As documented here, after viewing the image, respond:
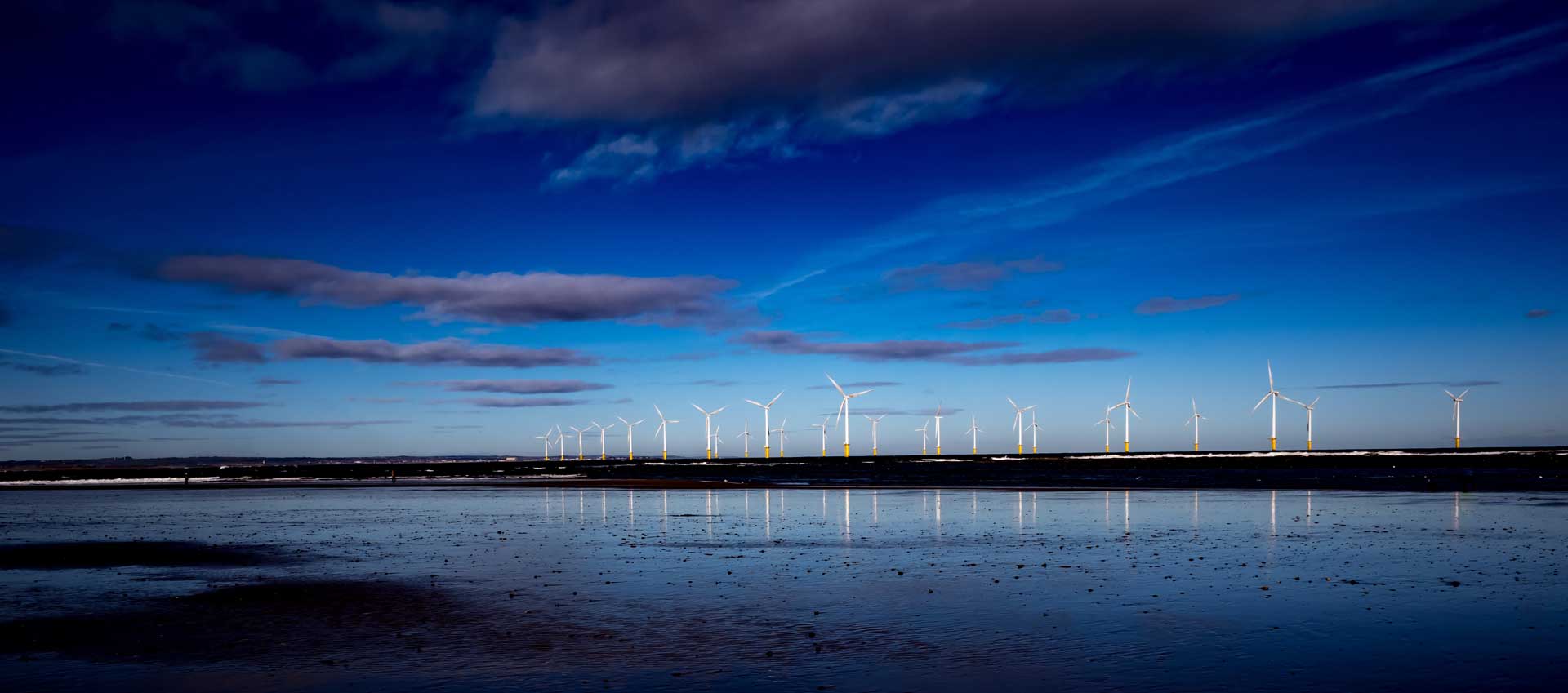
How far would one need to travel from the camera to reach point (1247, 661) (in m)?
16.1

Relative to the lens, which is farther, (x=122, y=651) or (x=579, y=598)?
(x=579, y=598)

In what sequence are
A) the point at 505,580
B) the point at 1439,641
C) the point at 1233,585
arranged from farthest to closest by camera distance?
the point at 505,580
the point at 1233,585
the point at 1439,641

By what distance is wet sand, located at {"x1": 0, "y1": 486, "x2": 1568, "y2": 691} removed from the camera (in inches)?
622

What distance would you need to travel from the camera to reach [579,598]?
77.2 ft

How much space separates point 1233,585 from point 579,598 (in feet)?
52.3

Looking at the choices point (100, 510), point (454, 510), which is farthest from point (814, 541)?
point (100, 510)

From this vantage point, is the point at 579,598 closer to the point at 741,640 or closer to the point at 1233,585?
the point at 741,640

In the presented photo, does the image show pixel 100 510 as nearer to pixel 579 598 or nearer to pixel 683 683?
pixel 579 598

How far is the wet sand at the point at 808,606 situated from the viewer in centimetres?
1580

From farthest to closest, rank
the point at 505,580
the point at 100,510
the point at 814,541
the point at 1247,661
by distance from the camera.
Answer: the point at 100,510 → the point at 814,541 → the point at 505,580 → the point at 1247,661

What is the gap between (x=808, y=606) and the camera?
865 inches

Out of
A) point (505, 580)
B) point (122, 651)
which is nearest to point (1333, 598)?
point (505, 580)

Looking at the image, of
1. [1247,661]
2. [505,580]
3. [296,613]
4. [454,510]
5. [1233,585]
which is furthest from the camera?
[454,510]

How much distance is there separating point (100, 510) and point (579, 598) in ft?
188
